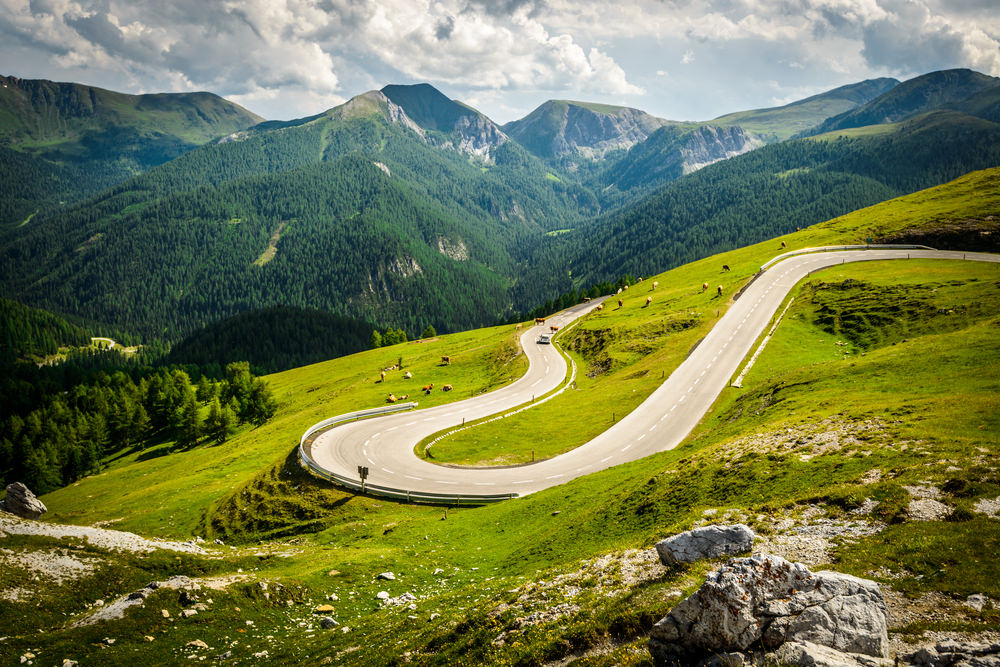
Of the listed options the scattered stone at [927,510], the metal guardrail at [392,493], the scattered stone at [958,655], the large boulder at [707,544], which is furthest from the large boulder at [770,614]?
the metal guardrail at [392,493]

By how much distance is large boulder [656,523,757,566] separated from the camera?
1773 cm

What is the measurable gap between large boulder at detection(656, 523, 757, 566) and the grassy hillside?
734mm

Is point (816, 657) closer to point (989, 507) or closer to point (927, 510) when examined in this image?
point (927, 510)

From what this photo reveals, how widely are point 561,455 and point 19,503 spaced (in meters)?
48.9

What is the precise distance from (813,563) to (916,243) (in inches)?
4556

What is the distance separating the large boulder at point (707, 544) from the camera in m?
17.7

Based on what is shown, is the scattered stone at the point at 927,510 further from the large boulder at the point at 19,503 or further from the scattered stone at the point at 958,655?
the large boulder at the point at 19,503

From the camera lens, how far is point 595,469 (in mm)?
42562

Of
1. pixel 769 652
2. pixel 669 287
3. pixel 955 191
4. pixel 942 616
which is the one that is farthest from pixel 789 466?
pixel 955 191

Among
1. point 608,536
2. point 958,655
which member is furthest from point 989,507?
point 608,536

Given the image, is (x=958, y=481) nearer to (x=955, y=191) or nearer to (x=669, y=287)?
(x=669, y=287)

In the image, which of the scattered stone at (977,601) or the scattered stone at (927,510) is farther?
the scattered stone at (927,510)

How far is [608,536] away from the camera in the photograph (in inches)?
989

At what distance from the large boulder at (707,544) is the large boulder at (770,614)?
539 centimetres
